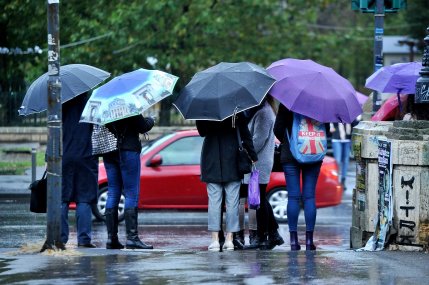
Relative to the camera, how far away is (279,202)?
16391 millimetres

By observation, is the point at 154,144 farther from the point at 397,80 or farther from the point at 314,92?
the point at 314,92

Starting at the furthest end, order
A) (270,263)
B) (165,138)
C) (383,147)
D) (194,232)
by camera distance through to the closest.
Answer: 1. (165,138)
2. (194,232)
3. (383,147)
4. (270,263)

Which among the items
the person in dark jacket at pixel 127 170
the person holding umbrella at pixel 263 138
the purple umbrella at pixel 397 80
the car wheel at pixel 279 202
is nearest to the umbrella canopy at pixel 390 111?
the purple umbrella at pixel 397 80

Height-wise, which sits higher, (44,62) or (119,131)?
(44,62)

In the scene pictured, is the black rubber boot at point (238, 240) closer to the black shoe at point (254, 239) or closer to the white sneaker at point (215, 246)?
the black shoe at point (254, 239)

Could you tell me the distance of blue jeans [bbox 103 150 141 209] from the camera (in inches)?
438

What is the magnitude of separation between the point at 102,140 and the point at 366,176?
9.06 ft

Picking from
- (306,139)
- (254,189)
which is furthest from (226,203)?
(306,139)

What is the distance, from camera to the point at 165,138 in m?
16.5

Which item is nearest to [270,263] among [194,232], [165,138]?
[194,232]

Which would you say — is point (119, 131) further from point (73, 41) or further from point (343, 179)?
point (73, 41)

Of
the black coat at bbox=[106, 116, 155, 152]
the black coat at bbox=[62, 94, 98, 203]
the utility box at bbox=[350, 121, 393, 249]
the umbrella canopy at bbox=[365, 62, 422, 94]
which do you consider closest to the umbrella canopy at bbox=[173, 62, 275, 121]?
the black coat at bbox=[106, 116, 155, 152]

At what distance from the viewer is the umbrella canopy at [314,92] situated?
11078 mm

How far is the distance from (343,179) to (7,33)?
12.1m
